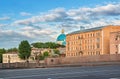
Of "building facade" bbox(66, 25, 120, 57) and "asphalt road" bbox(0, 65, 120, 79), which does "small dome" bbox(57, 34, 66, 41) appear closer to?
"building facade" bbox(66, 25, 120, 57)

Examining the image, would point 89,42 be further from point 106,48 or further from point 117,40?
point 117,40

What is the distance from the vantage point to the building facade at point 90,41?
4783 inches

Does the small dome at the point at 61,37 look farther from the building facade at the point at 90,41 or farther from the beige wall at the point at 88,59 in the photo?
the beige wall at the point at 88,59

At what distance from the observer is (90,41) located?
430 ft

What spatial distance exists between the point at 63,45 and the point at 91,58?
476ft

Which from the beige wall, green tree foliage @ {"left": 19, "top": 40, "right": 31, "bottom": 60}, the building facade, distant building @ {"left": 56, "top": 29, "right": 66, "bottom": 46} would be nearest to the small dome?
distant building @ {"left": 56, "top": 29, "right": 66, "bottom": 46}

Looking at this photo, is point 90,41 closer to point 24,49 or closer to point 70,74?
point 24,49

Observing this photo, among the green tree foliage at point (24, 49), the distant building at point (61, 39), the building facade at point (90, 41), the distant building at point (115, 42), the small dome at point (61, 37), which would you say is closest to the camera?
the distant building at point (115, 42)

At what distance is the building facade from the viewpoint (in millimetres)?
121500

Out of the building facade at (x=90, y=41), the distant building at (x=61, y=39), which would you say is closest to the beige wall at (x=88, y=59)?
the building facade at (x=90, y=41)

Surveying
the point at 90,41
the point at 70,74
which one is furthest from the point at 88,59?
the point at 90,41

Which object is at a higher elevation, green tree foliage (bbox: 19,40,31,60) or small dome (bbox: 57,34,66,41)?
small dome (bbox: 57,34,66,41)

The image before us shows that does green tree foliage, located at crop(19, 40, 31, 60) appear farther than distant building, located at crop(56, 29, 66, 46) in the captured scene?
No

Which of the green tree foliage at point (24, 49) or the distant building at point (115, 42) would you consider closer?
the distant building at point (115, 42)
